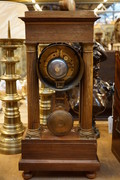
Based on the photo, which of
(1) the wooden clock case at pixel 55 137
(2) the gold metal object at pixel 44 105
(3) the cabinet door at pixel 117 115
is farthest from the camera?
(2) the gold metal object at pixel 44 105

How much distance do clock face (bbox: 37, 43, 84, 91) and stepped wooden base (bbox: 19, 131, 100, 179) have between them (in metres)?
0.22

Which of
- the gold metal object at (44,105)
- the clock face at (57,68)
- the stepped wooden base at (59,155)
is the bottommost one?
the stepped wooden base at (59,155)

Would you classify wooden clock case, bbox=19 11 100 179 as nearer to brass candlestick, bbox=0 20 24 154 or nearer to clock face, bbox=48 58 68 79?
clock face, bbox=48 58 68 79

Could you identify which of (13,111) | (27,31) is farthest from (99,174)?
(27,31)

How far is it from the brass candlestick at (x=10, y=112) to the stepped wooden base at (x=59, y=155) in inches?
10.0

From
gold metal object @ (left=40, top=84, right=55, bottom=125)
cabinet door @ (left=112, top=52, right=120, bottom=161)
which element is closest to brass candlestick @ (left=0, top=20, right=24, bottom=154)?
gold metal object @ (left=40, top=84, right=55, bottom=125)

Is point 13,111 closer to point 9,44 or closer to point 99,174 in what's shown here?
point 9,44

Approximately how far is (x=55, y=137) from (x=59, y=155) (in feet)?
0.24

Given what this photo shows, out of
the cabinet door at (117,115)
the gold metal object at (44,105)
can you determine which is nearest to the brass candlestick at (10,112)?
the gold metal object at (44,105)

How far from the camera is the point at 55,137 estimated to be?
1092 millimetres

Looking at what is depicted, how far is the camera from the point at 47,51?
1.05 meters

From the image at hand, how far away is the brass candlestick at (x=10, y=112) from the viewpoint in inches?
50.1

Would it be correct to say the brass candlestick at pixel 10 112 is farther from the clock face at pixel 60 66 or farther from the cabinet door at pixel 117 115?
the cabinet door at pixel 117 115

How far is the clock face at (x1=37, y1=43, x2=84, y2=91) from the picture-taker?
104 centimetres
